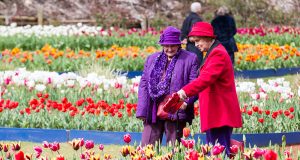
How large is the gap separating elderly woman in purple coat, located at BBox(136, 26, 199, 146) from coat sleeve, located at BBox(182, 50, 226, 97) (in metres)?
0.48

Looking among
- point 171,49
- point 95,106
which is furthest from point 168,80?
point 95,106

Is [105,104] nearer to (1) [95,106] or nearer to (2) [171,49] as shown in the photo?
(1) [95,106]

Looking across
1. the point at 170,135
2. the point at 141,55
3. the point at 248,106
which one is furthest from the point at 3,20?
the point at 170,135

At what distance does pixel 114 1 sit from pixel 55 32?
1262 cm

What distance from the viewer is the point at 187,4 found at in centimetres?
3778

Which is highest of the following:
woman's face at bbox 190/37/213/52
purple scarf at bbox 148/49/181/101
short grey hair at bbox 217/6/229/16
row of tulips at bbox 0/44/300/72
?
short grey hair at bbox 217/6/229/16

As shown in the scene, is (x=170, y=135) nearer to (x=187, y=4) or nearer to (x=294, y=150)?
(x=294, y=150)

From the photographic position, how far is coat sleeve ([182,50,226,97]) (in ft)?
21.3

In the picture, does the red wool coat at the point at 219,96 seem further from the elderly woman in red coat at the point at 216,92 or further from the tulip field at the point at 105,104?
the tulip field at the point at 105,104

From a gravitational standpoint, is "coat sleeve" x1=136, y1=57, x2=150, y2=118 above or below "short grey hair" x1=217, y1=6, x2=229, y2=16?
below

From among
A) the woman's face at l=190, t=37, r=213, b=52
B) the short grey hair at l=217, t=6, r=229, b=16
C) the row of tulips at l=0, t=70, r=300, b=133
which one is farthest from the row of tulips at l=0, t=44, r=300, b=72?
the woman's face at l=190, t=37, r=213, b=52

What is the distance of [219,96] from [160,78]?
2.24ft

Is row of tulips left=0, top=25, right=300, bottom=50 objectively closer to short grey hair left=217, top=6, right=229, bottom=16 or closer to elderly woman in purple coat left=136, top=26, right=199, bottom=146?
short grey hair left=217, top=6, right=229, bottom=16

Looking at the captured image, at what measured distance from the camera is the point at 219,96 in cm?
675
